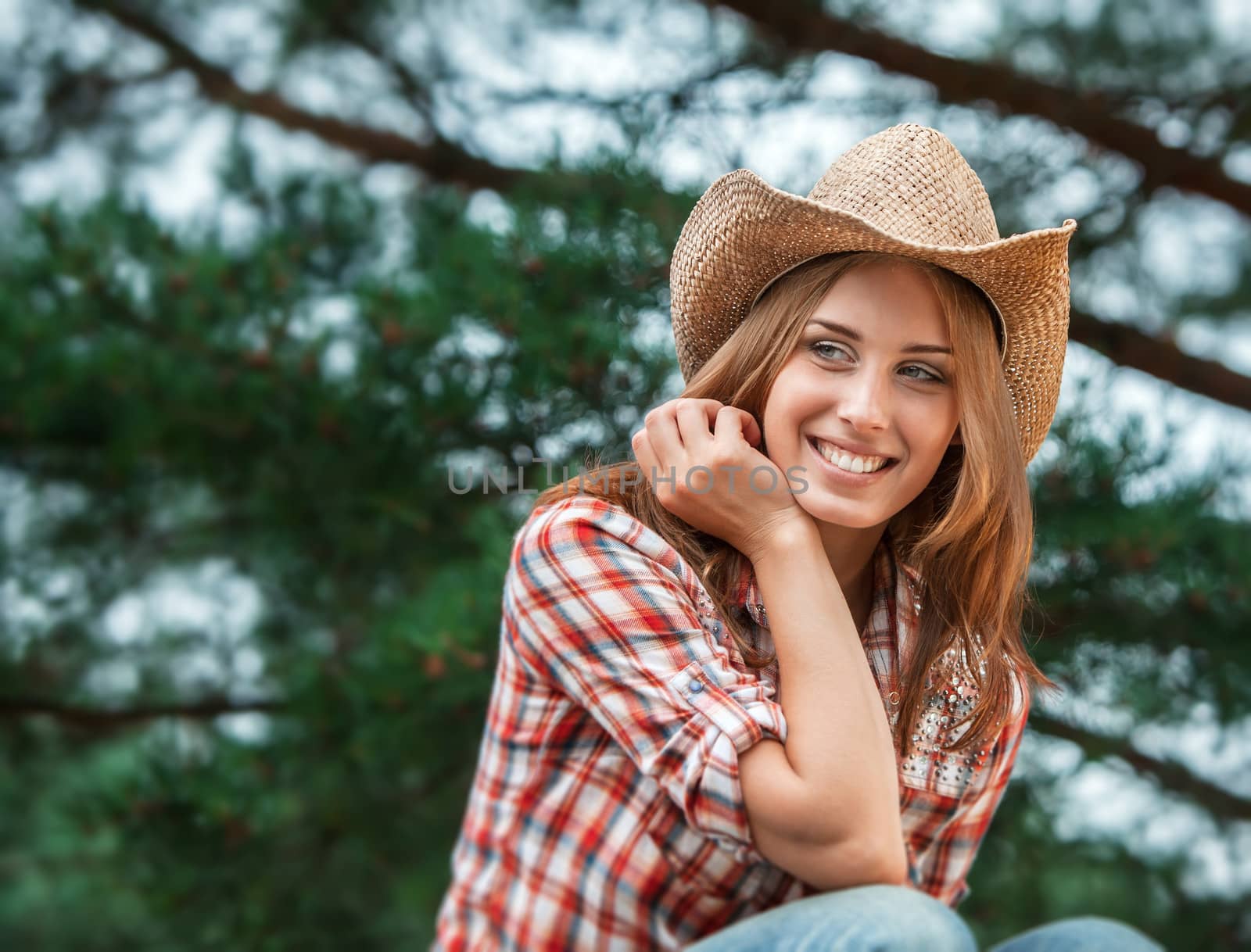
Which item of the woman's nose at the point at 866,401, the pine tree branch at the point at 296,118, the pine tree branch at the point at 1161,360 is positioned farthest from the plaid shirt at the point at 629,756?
the pine tree branch at the point at 296,118

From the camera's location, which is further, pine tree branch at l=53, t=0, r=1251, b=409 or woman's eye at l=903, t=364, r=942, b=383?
pine tree branch at l=53, t=0, r=1251, b=409

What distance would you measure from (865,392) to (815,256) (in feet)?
0.63

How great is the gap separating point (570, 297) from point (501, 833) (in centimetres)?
106

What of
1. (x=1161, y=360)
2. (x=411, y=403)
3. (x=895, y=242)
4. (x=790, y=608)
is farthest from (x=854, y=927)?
(x=1161, y=360)

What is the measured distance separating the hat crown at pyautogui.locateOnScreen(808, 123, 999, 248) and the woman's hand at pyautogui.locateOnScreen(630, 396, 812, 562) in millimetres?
285

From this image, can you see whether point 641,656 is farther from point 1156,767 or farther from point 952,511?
point 1156,767

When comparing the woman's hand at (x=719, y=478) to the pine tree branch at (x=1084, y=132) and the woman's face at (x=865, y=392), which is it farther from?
the pine tree branch at (x=1084, y=132)

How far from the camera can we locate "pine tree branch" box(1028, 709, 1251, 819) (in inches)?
92.2

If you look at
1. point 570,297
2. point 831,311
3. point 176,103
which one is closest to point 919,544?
point 831,311

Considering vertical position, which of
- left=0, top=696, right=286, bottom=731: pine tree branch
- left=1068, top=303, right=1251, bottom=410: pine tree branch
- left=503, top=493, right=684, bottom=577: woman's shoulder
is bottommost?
left=0, top=696, right=286, bottom=731: pine tree branch

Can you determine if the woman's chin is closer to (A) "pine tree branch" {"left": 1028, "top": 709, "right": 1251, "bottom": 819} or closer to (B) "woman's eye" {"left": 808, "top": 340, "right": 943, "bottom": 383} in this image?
(B) "woman's eye" {"left": 808, "top": 340, "right": 943, "bottom": 383}

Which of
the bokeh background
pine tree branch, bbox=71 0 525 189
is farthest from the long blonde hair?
pine tree branch, bbox=71 0 525 189

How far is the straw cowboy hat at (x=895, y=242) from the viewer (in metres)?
1.29

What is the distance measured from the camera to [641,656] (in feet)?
4.04
